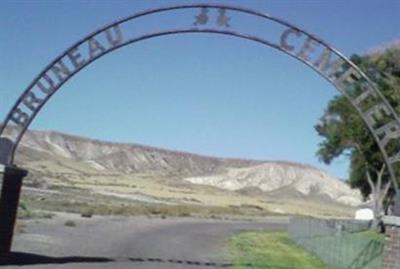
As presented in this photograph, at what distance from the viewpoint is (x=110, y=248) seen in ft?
95.1

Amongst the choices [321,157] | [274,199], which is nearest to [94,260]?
[321,157]

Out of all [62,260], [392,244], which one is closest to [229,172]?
[62,260]

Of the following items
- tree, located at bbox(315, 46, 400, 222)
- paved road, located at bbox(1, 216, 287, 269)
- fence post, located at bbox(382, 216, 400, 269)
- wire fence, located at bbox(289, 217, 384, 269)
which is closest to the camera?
fence post, located at bbox(382, 216, 400, 269)

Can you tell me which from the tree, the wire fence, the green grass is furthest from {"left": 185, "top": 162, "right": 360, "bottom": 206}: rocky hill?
the wire fence

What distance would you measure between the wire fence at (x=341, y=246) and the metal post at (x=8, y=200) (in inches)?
389

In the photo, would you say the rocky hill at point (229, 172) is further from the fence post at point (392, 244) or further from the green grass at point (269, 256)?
the fence post at point (392, 244)

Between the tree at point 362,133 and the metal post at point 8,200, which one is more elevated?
the tree at point 362,133

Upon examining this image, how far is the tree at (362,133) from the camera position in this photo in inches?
1475

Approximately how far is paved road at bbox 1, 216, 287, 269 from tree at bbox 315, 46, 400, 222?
9.89m

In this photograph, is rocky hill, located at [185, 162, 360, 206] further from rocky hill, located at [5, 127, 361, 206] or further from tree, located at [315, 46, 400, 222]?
tree, located at [315, 46, 400, 222]

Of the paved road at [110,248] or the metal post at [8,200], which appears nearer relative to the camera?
the metal post at [8,200]

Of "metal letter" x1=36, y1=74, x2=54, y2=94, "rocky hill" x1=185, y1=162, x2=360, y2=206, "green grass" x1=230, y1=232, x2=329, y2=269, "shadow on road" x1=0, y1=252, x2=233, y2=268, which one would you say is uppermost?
"rocky hill" x1=185, y1=162, x2=360, y2=206

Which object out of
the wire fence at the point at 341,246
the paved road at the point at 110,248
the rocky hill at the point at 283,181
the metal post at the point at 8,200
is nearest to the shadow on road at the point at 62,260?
the paved road at the point at 110,248

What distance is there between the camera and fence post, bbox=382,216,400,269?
1648 cm
